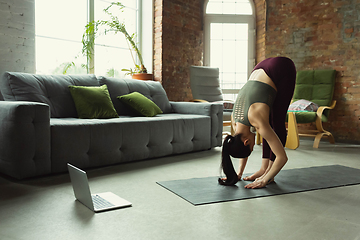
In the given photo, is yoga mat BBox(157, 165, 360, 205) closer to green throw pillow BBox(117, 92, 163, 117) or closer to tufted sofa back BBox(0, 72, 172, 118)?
green throw pillow BBox(117, 92, 163, 117)

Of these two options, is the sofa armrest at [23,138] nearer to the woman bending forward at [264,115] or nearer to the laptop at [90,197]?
the laptop at [90,197]

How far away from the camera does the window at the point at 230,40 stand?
18.5 ft

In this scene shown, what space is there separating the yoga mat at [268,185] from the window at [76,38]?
107 inches

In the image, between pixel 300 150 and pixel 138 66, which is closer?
pixel 300 150

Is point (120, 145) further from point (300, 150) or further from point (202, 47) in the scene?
point (202, 47)

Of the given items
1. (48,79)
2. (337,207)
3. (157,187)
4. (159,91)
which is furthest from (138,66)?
(337,207)

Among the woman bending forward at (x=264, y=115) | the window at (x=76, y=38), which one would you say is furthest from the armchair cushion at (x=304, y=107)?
the window at (x=76, y=38)

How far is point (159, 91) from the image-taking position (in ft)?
13.4

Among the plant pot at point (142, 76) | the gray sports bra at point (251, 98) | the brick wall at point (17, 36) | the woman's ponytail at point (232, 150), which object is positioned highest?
the brick wall at point (17, 36)

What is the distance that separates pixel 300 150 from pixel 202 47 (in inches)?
106

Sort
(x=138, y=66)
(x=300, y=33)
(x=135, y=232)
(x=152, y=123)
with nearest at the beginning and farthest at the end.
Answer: (x=135, y=232)
(x=152, y=123)
(x=138, y=66)
(x=300, y=33)

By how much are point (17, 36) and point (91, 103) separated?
115 cm

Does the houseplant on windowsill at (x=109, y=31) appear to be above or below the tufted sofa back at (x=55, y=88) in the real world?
above

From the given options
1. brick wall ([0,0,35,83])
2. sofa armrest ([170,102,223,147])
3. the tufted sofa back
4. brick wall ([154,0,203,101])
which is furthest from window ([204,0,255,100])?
brick wall ([0,0,35,83])
